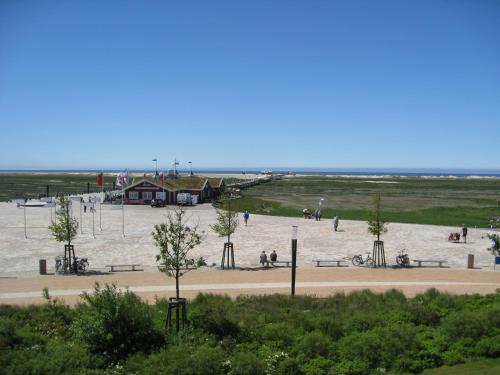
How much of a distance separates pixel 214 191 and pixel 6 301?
55843 mm

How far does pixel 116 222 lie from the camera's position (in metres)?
46.5

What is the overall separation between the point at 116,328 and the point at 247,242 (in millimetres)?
22089

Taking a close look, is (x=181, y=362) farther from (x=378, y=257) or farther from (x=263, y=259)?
(x=378, y=257)

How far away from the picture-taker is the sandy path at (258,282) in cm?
2078

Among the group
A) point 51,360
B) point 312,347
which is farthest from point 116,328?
point 312,347

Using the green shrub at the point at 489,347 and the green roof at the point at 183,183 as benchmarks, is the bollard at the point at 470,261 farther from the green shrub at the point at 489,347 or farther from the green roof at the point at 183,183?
the green roof at the point at 183,183

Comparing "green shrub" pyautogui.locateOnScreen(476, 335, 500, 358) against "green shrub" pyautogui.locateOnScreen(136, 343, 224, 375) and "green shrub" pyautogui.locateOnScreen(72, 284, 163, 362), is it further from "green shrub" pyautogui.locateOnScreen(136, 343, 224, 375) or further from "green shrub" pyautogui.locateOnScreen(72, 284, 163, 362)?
"green shrub" pyautogui.locateOnScreen(72, 284, 163, 362)

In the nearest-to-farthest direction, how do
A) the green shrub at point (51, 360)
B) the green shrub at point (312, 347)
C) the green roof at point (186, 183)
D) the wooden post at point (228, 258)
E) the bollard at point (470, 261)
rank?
the green shrub at point (51, 360)
the green shrub at point (312, 347)
the wooden post at point (228, 258)
the bollard at point (470, 261)
the green roof at point (186, 183)

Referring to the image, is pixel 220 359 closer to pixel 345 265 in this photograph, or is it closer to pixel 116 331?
pixel 116 331

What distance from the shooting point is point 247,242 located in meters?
35.8

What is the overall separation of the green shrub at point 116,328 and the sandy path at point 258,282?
16.5ft

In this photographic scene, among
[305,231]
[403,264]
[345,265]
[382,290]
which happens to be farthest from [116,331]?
[305,231]

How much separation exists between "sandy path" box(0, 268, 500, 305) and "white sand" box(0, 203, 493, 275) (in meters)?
2.87

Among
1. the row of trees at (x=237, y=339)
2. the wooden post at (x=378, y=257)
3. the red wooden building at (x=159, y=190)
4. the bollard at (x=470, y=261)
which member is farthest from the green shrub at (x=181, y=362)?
the red wooden building at (x=159, y=190)
